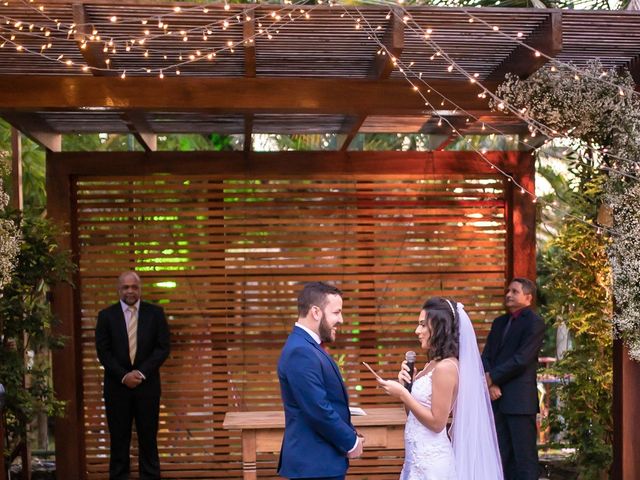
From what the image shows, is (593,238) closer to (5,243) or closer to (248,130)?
(248,130)

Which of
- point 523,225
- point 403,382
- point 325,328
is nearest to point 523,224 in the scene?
point 523,225

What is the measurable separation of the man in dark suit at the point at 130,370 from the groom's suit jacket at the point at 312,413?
3.42m

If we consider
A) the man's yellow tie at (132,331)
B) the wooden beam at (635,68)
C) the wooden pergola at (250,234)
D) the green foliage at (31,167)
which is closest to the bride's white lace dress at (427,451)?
the wooden beam at (635,68)

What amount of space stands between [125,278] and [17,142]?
61.8 inches

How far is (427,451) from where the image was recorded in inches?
193

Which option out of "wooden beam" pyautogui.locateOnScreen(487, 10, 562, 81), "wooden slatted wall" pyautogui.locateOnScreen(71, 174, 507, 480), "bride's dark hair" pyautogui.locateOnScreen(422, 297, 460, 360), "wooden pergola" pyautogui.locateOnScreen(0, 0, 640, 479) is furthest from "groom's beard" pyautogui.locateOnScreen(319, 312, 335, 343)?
"wooden slatted wall" pyautogui.locateOnScreen(71, 174, 507, 480)

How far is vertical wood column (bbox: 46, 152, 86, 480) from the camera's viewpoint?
8.30 m

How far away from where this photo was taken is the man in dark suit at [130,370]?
7.76 metres

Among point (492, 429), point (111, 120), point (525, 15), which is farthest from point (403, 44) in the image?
point (111, 120)

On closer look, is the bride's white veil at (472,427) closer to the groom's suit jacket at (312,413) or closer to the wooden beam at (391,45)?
the groom's suit jacket at (312,413)

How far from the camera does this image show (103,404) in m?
8.48

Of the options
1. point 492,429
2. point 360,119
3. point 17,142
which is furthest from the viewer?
point 17,142

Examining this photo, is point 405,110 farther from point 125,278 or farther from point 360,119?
point 125,278

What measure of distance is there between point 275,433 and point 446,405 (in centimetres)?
171
